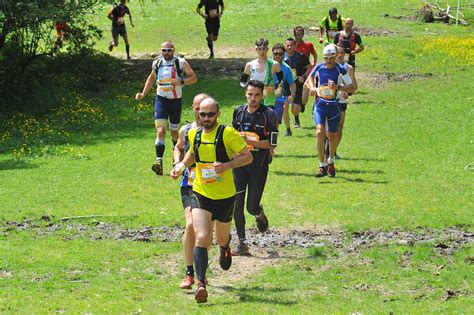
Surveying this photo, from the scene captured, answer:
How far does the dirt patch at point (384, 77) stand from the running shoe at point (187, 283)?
66.5 ft

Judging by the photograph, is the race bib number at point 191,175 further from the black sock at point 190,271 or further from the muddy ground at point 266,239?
the muddy ground at point 266,239

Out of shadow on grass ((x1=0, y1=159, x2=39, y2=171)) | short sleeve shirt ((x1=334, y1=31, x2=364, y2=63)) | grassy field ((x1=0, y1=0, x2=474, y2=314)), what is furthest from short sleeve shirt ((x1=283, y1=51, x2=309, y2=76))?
shadow on grass ((x1=0, y1=159, x2=39, y2=171))

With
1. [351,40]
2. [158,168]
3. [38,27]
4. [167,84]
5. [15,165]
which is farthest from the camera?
[38,27]

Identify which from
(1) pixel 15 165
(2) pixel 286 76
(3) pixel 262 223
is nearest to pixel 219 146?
(3) pixel 262 223

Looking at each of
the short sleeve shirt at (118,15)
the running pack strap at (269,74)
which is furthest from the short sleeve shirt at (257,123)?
the short sleeve shirt at (118,15)

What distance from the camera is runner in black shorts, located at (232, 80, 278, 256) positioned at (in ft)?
41.5

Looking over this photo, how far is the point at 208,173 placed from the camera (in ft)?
35.6

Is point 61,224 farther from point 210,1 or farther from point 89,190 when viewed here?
point 210,1

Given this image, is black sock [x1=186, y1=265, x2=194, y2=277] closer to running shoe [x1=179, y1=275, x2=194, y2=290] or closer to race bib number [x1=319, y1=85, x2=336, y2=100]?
running shoe [x1=179, y1=275, x2=194, y2=290]

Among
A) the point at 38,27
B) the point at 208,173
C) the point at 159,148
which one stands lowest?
the point at 159,148

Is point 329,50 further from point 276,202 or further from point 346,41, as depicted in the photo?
point 346,41

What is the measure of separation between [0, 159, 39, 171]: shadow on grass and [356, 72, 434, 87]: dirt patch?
1321cm

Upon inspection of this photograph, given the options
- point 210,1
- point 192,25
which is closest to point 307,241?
point 210,1

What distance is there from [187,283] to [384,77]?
21.8m
